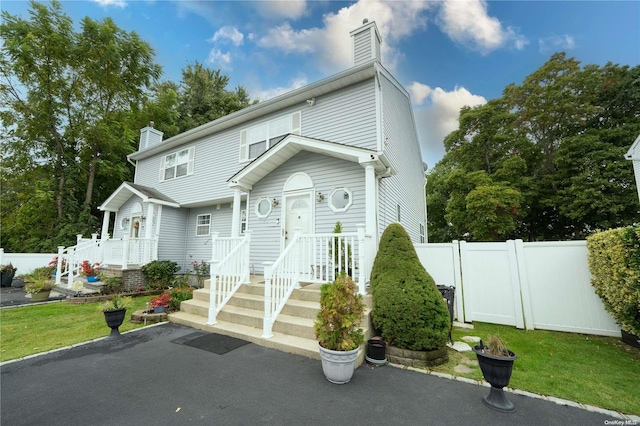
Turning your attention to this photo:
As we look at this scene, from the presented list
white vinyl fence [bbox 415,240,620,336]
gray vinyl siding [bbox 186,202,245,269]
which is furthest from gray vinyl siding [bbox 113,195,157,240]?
white vinyl fence [bbox 415,240,620,336]

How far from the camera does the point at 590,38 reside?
39.7 feet

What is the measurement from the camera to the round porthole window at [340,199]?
6891mm

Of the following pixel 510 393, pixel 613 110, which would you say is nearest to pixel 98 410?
pixel 510 393

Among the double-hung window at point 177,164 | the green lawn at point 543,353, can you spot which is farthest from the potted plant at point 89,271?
the double-hung window at point 177,164

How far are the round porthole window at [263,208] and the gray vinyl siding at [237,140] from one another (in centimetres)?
248

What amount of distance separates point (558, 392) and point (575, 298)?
300 cm

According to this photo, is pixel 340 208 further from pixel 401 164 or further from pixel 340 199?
pixel 401 164

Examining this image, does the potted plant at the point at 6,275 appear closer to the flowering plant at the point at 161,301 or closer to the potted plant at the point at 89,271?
the potted plant at the point at 89,271

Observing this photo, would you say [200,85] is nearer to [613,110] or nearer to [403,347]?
[403,347]

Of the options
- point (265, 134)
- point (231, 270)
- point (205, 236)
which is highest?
point (265, 134)

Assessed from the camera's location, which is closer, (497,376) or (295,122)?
(497,376)

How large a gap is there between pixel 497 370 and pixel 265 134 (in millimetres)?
9137

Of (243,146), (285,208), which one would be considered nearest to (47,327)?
(285,208)

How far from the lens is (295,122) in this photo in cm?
897
